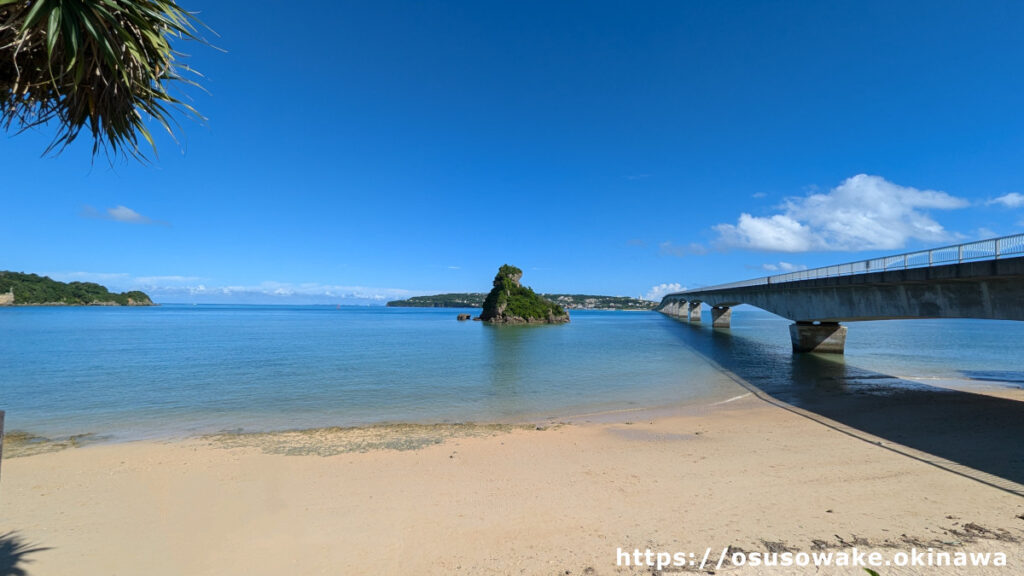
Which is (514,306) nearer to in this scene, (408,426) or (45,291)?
(408,426)

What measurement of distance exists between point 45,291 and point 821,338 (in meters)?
237

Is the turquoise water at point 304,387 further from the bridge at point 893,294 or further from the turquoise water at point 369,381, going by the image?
the bridge at point 893,294

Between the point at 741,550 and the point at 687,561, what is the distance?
866 mm

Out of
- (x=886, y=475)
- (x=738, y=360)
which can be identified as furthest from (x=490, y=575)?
(x=738, y=360)

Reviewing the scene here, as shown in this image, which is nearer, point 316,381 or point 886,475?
point 886,475

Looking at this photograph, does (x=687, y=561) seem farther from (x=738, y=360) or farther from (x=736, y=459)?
(x=738, y=360)

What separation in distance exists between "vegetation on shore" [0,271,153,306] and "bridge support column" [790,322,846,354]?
22231 cm

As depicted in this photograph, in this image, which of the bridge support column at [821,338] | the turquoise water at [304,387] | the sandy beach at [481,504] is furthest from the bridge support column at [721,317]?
the sandy beach at [481,504]

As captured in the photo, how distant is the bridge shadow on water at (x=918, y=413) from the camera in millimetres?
9453

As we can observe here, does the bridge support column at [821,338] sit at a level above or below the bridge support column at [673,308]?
below

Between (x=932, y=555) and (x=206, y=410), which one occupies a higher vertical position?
(x=932, y=555)

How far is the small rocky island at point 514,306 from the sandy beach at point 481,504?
275 feet

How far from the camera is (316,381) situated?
71.1 feet

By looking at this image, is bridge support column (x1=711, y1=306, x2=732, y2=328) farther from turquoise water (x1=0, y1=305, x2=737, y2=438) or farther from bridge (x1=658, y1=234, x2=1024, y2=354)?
turquoise water (x1=0, y1=305, x2=737, y2=438)
